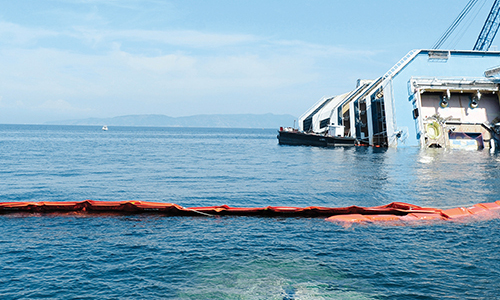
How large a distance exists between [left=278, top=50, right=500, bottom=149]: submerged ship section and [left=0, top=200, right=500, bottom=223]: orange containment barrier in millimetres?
38190

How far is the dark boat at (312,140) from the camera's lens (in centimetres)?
6412

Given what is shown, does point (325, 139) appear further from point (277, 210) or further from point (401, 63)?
point (277, 210)

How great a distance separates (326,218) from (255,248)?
4.91m

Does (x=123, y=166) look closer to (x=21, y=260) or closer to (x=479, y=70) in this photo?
(x=21, y=260)

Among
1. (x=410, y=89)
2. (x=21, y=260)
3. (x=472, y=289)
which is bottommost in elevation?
(x=472, y=289)

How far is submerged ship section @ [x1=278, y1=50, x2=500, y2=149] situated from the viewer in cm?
5478

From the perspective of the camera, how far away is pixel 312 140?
232 feet

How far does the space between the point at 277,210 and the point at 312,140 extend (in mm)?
53884

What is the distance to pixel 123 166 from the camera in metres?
40.1

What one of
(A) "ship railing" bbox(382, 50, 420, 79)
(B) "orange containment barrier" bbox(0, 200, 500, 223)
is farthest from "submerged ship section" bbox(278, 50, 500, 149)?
(B) "orange containment barrier" bbox(0, 200, 500, 223)

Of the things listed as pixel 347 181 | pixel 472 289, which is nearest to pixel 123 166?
pixel 347 181

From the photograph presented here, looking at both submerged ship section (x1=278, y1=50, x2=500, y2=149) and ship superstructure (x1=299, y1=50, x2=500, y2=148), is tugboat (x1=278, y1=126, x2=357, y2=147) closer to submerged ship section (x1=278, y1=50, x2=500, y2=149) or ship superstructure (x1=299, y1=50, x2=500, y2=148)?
submerged ship section (x1=278, y1=50, x2=500, y2=149)

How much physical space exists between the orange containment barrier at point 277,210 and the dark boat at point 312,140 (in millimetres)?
45825

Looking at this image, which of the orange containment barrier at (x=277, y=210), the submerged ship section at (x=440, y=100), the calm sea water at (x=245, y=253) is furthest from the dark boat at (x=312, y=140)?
the orange containment barrier at (x=277, y=210)
